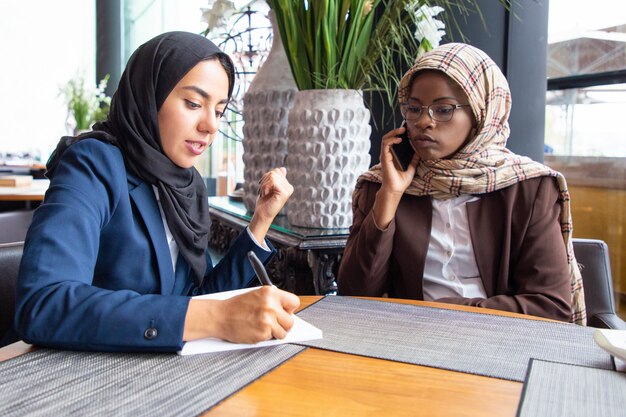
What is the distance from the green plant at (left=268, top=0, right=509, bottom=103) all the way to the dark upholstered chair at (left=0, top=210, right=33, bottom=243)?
4.25 ft

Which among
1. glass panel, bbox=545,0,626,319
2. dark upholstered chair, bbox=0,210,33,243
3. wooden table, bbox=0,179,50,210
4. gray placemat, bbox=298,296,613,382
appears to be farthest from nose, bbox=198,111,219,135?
wooden table, bbox=0,179,50,210

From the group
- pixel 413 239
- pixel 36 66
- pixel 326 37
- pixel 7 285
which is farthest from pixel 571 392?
pixel 36 66

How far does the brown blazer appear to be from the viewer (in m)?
1.50

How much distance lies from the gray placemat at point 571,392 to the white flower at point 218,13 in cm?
168

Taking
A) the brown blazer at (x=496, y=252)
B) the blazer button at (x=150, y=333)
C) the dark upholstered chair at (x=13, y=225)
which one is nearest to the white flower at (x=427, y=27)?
the brown blazer at (x=496, y=252)

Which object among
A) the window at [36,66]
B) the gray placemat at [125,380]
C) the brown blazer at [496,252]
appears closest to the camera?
the gray placemat at [125,380]

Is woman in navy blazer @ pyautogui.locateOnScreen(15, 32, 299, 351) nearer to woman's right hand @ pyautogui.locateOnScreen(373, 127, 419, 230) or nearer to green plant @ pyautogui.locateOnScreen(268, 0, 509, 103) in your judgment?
woman's right hand @ pyautogui.locateOnScreen(373, 127, 419, 230)

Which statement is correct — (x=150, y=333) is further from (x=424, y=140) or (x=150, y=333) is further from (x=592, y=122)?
(x=592, y=122)

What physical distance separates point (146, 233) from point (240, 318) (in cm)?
38

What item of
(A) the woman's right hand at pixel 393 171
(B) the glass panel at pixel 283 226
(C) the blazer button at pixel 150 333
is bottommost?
(C) the blazer button at pixel 150 333

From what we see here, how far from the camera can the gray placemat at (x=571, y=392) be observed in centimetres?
71

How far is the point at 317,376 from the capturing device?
32.3 inches

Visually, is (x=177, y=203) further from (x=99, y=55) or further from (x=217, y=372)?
(x=99, y=55)

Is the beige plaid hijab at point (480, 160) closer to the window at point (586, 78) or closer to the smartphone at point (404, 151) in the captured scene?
the smartphone at point (404, 151)
